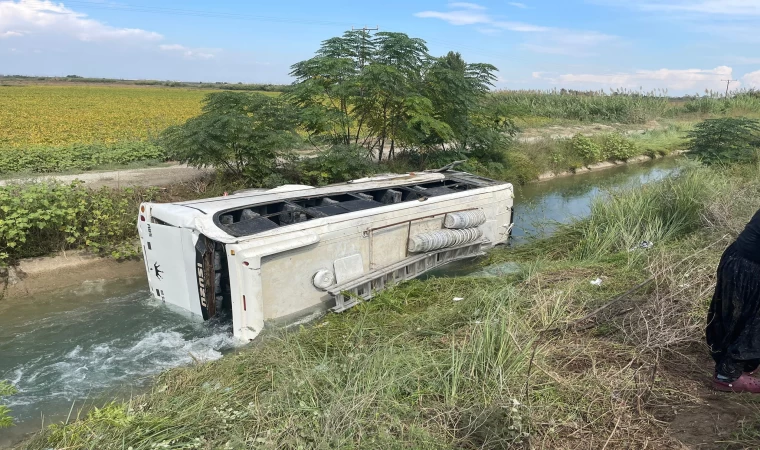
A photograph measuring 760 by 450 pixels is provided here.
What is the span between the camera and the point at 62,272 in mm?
7586

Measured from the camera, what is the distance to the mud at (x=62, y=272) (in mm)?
7223

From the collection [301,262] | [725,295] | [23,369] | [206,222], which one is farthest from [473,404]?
[23,369]

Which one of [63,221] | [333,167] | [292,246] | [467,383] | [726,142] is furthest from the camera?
[726,142]

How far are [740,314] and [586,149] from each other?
1686 centimetres

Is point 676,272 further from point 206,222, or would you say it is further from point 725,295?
point 206,222

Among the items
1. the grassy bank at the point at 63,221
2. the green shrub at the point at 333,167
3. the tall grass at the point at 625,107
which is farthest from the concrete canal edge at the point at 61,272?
the tall grass at the point at 625,107

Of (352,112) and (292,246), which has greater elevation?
(352,112)

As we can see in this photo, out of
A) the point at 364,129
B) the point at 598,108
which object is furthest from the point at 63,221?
the point at 598,108

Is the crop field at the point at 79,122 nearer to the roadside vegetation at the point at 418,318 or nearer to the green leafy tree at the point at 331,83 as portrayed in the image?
the roadside vegetation at the point at 418,318

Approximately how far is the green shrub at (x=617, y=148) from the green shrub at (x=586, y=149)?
910 mm

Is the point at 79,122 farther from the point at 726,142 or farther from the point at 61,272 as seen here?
the point at 726,142

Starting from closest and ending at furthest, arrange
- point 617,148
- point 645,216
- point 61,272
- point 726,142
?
point 61,272, point 645,216, point 726,142, point 617,148

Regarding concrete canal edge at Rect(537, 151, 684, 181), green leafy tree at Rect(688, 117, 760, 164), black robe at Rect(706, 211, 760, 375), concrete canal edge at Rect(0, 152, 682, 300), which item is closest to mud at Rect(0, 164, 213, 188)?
concrete canal edge at Rect(0, 152, 682, 300)

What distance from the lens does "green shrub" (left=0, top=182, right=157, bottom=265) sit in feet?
23.9
